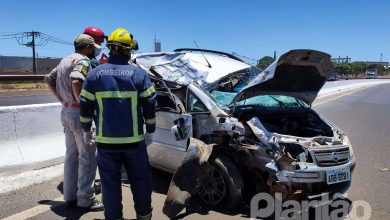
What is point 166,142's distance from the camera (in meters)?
5.51

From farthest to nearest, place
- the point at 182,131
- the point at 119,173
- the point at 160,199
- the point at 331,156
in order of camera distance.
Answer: the point at 160,199 < the point at 182,131 < the point at 331,156 < the point at 119,173

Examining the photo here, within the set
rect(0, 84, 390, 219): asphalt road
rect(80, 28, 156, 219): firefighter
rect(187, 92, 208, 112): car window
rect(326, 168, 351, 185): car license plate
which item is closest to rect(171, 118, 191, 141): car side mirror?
rect(187, 92, 208, 112): car window

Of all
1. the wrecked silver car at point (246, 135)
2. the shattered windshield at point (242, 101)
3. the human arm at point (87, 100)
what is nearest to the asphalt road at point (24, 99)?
the shattered windshield at point (242, 101)

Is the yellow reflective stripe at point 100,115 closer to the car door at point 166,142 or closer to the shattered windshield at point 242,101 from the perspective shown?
the car door at point 166,142

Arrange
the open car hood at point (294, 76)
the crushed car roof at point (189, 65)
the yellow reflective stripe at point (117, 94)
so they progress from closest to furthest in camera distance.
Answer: the yellow reflective stripe at point (117, 94) < the open car hood at point (294, 76) < the crushed car roof at point (189, 65)

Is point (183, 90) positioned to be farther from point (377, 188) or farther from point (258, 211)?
point (377, 188)

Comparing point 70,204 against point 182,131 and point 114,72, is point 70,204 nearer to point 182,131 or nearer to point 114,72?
point 182,131

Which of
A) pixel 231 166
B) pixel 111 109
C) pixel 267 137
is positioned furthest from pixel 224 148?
pixel 111 109

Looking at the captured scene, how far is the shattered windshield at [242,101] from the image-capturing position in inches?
231

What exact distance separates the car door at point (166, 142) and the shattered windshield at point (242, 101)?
68 centimetres

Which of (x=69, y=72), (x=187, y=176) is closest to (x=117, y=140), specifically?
(x=187, y=176)

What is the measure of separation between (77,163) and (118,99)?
1588 millimetres

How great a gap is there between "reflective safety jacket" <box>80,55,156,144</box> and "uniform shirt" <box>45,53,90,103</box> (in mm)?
742

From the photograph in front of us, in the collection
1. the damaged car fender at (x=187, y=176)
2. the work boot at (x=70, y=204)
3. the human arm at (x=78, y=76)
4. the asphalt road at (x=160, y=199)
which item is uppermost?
the human arm at (x=78, y=76)
